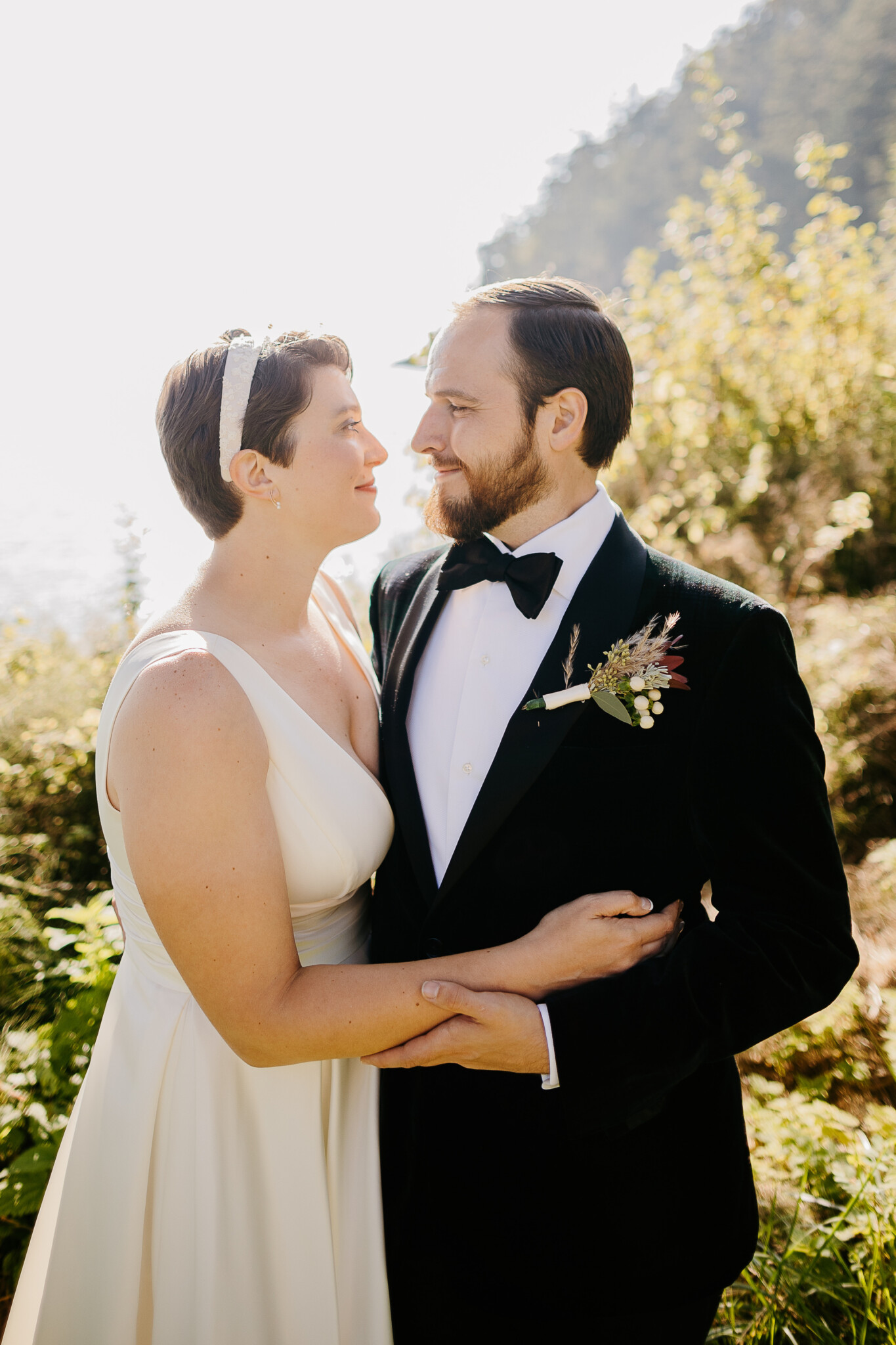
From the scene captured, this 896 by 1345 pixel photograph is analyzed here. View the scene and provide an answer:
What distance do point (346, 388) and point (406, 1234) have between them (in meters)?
1.98

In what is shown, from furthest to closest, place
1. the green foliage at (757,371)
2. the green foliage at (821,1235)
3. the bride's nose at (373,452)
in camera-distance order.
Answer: the green foliage at (757,371), the green foliage at (821,1235), the bride's nose at (373,452)

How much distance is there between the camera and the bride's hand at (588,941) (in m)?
1.61

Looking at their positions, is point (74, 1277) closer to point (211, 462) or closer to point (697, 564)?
point (211, 462)

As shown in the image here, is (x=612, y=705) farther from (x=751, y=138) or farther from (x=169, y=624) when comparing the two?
(x=751, y=138)

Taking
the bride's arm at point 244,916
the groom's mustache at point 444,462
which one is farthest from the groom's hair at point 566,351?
the bride's arm at point 244,916

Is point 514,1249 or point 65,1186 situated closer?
point 514,1249

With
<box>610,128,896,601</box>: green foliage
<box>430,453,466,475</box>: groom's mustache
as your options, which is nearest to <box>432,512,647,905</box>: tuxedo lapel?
<box>430,453,466,475</box>: groom's mustache

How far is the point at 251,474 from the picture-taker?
1896 millimetres

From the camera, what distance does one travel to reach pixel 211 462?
187 centimetres

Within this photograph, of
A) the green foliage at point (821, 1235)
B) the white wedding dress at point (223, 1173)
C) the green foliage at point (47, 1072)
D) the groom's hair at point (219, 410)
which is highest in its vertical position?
the groom's hair at point (219, 410)

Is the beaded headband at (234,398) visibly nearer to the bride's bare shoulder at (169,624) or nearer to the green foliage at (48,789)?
the bride's bare shoulder at (169,624)

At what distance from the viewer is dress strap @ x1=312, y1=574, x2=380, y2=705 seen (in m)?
2.31

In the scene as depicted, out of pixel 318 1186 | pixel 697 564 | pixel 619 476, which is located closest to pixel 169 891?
pixel 318 1186

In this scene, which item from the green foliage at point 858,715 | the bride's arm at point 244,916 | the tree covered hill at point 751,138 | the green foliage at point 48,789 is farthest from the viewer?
the tree covered hill at point 751,138
